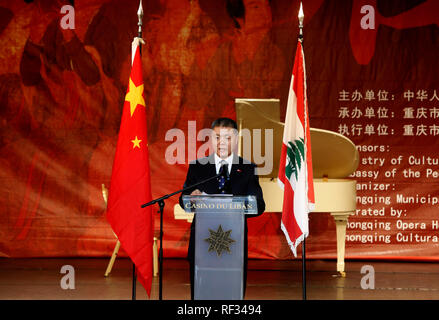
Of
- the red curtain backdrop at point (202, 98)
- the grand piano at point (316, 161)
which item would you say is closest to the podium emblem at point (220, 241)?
the grand piano at point (316, 161)

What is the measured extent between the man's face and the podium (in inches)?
17.3

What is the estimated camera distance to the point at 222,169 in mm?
3789

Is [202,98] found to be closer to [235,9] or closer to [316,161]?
[235,9]

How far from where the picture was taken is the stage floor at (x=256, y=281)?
5.16 metres

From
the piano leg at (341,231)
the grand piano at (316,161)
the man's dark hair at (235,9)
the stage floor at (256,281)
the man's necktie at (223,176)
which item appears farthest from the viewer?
the man's dark hair at (235,9)

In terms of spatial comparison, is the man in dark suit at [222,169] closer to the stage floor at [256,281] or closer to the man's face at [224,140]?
the man's face at [224,140]

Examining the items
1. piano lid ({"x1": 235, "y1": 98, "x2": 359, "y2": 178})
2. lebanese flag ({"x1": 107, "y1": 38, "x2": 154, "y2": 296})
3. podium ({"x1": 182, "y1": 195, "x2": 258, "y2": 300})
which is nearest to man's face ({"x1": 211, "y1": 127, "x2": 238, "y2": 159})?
podium ({"x1": 182, "y1": 195, "x2": 258, "y2": 300})

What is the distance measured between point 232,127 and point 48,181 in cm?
404

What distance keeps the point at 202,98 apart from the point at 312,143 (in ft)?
5.77

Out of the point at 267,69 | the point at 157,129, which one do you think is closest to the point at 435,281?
the point at 267,69

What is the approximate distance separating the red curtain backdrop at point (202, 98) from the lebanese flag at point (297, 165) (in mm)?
2726

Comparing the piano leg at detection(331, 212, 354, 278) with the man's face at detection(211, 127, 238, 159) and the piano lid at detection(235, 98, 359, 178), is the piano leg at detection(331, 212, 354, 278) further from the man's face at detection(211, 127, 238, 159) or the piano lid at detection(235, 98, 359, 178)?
the man's face at detection(211, 127, 238, 159)

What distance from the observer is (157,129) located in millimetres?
7316

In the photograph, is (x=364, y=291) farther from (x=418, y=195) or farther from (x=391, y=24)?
(x=391, y=24)
